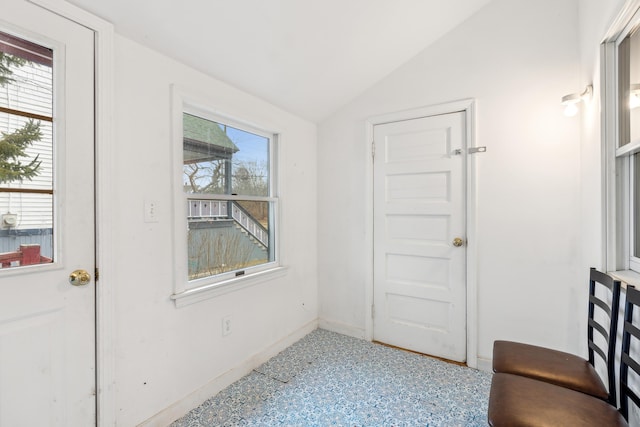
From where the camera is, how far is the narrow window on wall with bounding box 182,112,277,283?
6.30ft

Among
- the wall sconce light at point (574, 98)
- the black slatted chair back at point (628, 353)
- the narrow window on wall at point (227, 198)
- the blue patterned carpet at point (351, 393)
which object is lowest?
the blue patterned carpet at point (351, 393)

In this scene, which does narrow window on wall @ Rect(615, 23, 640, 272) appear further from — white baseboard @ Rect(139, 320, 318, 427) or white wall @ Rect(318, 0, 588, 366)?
white baseboard @ Rect(139, 320, 318, 427)

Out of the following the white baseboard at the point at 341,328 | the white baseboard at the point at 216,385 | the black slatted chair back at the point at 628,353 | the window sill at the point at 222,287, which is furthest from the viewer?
the white baseboard at the point at 341,328

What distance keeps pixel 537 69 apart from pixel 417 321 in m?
2.10

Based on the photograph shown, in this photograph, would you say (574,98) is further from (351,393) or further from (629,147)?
(351,393)

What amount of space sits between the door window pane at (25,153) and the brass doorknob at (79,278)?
0.37 ft

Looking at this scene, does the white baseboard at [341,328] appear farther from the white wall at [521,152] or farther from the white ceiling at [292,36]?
the white ceiling at [292,36]

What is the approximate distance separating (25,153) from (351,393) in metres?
2.15

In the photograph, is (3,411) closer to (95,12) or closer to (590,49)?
(95,12)

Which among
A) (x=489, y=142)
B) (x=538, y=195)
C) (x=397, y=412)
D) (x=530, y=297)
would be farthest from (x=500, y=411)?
(x=489, y=142)

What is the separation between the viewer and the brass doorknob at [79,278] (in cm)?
133

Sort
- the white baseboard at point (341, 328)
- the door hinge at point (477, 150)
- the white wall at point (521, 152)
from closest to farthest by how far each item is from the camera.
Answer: the white wall at point (521, 152) < the door hinge at point (477, 150) < the white baseboard at point (341, 328)

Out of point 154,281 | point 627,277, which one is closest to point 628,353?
point 627,277

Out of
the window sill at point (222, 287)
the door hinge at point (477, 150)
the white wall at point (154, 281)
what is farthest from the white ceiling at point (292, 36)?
the window sill at point (222, 287)
